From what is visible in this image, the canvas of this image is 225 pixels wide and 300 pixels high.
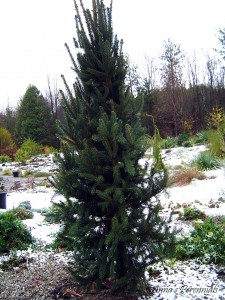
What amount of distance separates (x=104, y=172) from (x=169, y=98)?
20.4 metres

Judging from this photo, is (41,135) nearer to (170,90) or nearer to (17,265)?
(170,90)

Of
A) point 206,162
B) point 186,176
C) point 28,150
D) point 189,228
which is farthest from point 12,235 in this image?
point 28,150

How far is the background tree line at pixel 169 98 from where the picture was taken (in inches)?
850

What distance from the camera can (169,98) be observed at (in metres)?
22.2

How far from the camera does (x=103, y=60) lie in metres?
2.58

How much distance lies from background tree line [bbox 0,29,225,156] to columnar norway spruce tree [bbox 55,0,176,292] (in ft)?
57.5

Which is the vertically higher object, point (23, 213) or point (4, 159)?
point (4, 159)

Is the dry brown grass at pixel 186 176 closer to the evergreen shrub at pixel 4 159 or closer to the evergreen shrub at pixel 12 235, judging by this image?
the evergreen shrub at pixel 12 235

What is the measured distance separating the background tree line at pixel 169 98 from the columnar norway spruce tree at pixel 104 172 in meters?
17.5

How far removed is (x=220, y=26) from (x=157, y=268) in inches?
807

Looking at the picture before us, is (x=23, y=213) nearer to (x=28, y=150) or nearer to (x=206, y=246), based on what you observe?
(x=206, y=246)

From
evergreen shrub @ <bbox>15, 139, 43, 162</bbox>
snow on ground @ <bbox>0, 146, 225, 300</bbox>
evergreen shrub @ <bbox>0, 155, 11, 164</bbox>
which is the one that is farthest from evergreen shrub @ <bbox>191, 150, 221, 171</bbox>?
evergreen shrub @ <bbox>0, 155, 11, 164</bbox>

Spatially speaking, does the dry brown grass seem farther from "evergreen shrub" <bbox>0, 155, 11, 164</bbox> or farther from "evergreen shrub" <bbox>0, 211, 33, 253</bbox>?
"evergreen shrub" <bbox>0, 155, 11, 164</bbox>

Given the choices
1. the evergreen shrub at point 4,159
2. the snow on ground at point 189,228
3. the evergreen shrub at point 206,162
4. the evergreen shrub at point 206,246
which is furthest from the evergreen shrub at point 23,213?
the evergreen shrub at point 4,159
